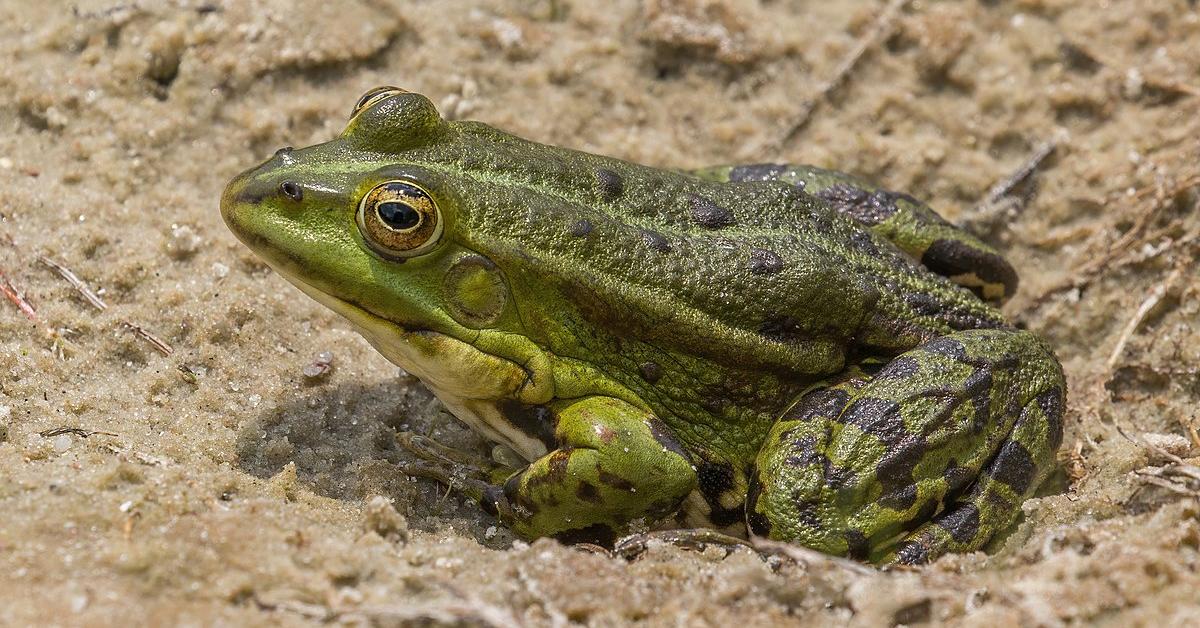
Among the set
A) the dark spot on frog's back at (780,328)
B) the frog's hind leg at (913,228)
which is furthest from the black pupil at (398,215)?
the frog's hind leg at (913,228)

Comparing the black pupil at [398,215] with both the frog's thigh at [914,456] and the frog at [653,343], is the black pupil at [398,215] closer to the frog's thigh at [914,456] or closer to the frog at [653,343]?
the frog at [653,343]

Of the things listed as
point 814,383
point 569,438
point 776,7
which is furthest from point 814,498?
point 776,7

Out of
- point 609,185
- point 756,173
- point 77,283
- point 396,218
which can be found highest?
point 756,173

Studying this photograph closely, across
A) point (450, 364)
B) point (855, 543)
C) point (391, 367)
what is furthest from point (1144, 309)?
point (391, 367)

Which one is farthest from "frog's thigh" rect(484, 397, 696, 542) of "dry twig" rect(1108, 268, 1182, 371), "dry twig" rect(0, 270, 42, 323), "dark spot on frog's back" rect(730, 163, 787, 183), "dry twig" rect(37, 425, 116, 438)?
"dry twig" rect(1108, 268, 1182, 371)

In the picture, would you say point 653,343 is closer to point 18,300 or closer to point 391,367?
point 391,367

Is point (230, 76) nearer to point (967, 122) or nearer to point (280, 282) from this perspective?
point (280, 282)

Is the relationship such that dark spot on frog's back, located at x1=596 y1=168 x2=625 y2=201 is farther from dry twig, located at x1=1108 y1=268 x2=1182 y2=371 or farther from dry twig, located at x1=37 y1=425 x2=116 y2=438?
dry twig, located at x1=1108 y1=268 x2=1182 y2=371
